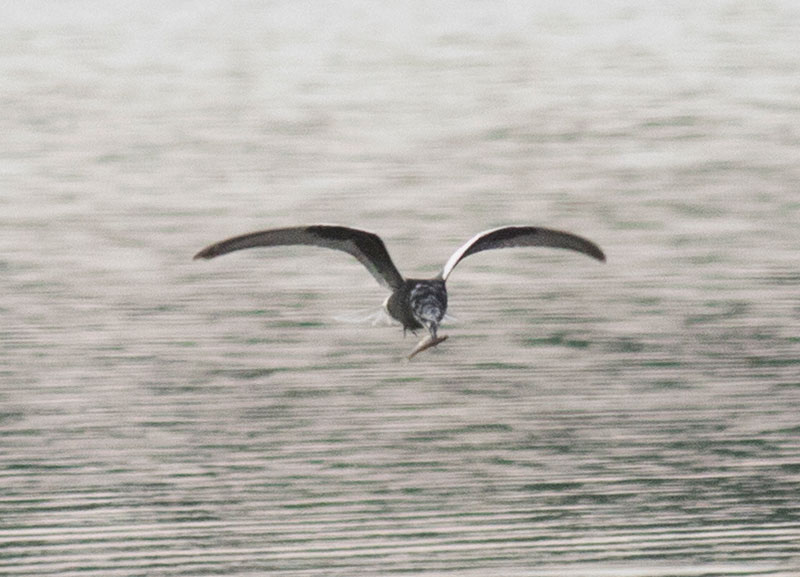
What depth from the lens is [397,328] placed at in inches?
154

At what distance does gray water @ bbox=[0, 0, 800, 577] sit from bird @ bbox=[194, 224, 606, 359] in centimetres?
39

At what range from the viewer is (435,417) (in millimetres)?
3506

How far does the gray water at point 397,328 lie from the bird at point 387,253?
1.26ft

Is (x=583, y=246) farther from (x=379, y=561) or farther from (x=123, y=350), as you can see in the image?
(x=123, y=350)

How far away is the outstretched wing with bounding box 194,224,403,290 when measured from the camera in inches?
119

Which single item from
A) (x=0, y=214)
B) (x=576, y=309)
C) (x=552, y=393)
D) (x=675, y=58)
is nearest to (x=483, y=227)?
(x=576, y=309)

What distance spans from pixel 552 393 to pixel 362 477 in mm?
525

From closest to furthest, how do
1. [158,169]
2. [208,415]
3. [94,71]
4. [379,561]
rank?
[379,561] → [208,415] → [158,169] → [94,71]

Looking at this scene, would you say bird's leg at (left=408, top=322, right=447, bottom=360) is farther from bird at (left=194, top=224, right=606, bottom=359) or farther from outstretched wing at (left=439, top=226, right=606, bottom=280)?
outstretched wing at (left=439, top=226, right=606, bottom=280)

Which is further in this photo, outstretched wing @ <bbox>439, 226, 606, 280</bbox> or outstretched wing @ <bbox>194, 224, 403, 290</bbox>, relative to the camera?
outstretched wing @ <bbox>439, 226, 606, 280</bbox>

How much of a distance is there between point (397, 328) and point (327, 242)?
32.5 inches

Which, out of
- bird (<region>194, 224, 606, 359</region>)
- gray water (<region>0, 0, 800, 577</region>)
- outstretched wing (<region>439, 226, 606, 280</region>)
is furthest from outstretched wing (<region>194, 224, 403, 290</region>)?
gray water (<region>0, 0, 800, 577</region>)

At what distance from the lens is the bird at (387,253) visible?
3.01 meters

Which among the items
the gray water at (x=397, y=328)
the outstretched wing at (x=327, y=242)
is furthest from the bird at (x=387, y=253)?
the gray water at (x=397, y=328)
